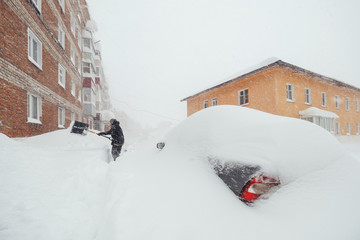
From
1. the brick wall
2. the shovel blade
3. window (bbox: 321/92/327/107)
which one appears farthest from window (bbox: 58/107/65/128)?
window (bbox: 321/92/327/107)

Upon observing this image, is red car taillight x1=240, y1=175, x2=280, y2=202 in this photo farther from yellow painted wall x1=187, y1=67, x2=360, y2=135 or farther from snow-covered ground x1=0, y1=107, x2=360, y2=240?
yellow painted wall x1=187, y1=67, x2=360, y2=135

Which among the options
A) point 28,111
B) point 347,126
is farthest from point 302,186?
point 347,126

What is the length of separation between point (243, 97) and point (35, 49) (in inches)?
566

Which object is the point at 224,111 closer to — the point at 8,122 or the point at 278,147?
the point at 278,147

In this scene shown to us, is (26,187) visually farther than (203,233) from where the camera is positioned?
Yes

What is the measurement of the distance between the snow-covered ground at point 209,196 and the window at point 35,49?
7964mm

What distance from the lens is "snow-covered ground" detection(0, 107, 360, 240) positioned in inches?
48.8

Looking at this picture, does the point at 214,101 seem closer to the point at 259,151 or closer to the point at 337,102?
the point at 337,102

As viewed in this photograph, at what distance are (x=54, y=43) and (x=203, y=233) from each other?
13.2 meters

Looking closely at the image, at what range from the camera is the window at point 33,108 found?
788 cm

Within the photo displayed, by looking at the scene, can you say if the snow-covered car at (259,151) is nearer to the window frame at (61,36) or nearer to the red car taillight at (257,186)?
the red car taillight at (257,186)

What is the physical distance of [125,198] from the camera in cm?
191

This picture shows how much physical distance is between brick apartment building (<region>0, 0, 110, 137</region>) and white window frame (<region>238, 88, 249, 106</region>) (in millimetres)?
13726

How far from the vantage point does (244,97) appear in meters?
14.7
